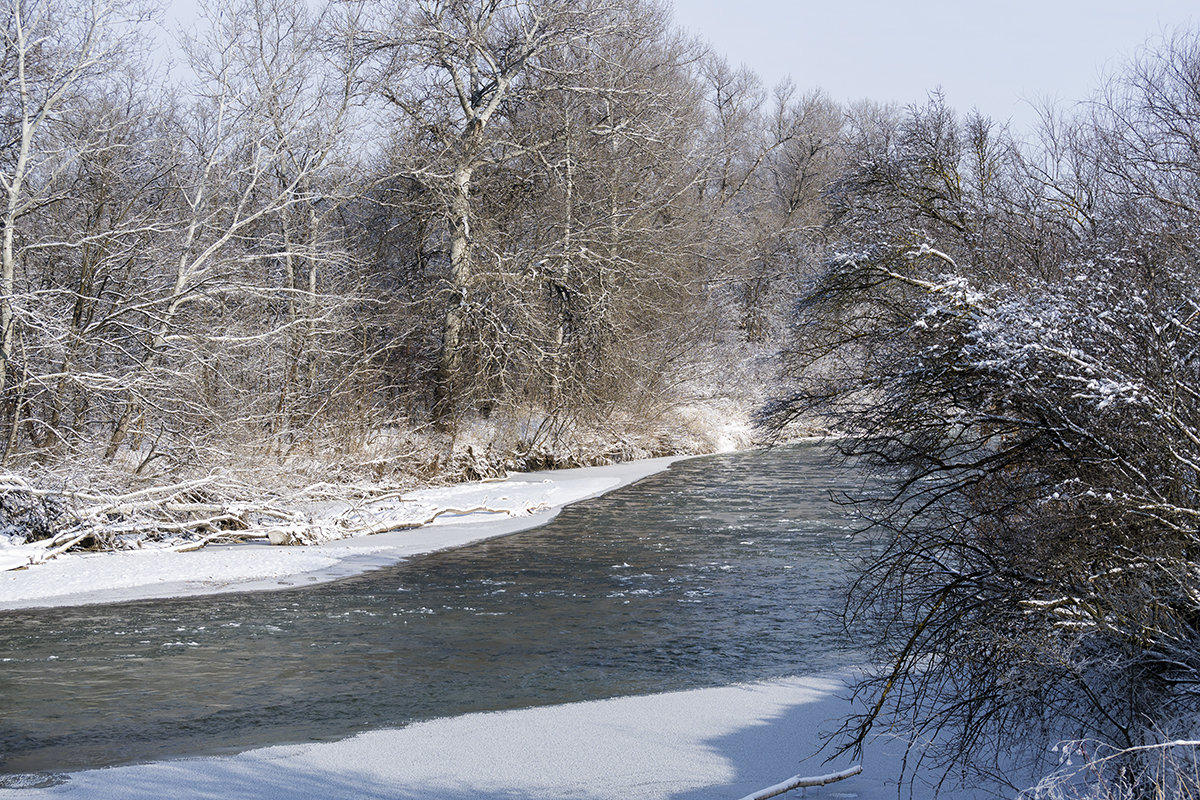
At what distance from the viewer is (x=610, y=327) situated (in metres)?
25.6

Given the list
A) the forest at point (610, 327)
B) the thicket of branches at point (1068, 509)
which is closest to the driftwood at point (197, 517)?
the forest at point (610, 327)

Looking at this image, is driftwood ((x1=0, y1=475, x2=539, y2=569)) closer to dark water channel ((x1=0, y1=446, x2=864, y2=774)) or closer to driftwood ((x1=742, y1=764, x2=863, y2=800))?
dark water channel ((x1=0, y1=446, x2=864, y2=774))

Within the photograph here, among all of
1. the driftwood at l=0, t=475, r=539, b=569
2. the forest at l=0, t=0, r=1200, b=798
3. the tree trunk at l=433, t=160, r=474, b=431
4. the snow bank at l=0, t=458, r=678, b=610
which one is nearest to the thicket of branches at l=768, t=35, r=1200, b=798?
the forest at l=0, t=0, r=1200, b=798

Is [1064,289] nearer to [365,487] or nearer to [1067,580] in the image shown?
[1067,580]

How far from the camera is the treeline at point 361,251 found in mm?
15406

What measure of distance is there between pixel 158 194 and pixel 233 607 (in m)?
9.42

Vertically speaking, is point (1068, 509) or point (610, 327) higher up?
point (610, 327)

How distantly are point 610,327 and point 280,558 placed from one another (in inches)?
504

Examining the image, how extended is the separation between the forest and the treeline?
110 mm

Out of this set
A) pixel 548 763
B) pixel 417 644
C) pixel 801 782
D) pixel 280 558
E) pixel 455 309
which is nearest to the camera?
pixel 801 782

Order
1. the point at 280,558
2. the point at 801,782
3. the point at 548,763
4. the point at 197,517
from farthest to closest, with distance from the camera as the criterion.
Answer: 1. the point at 197,517
2. the point at 280,558
3. the point at 548,763
4. the point at 801,782

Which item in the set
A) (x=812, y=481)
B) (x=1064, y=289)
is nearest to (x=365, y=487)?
(x=812, y=481)

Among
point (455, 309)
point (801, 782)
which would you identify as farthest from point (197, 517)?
point (801, 782)

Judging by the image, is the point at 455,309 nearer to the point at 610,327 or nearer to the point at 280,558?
the point at 610,327
